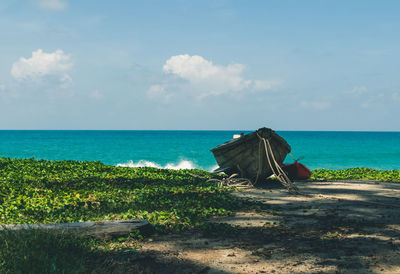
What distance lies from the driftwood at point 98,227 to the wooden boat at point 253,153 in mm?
5868

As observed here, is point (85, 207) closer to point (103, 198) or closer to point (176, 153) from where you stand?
point (103, 198)

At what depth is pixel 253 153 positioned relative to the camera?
11.0 m

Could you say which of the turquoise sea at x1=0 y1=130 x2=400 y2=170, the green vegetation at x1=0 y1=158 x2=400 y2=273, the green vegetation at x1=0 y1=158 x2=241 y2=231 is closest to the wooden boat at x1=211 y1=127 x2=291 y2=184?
the green vegetation at x1=0 y1=158 x2=400 y2=273

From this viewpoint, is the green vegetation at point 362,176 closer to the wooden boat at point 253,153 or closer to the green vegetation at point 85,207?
the wooden boat at point 253,153

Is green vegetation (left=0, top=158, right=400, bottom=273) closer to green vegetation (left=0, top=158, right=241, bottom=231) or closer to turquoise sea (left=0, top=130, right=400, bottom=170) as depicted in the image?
green vegetation (left=0, top=158, right=241, bottom=231)

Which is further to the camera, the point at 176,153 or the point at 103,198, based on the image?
the point at 176,153

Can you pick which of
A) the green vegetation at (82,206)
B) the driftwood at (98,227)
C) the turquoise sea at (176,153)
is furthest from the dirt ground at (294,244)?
the turquoise sea at (176,153)

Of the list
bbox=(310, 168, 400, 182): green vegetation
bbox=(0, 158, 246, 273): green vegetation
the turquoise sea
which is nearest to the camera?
bbox=(0, 158, 246, 273): green vegetation

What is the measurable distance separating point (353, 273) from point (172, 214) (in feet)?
11.7

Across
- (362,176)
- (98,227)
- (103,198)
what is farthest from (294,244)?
(362,176)

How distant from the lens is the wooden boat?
1080cm

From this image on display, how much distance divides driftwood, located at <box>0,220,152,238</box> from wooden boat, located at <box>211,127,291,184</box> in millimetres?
5868

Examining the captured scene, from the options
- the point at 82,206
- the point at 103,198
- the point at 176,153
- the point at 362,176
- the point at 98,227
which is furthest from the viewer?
the point at 176,153

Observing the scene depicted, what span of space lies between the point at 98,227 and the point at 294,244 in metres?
2.81
